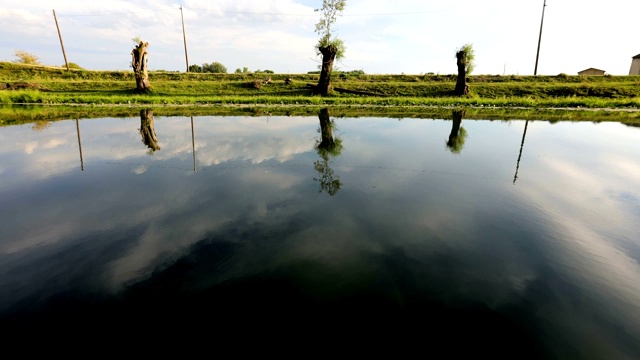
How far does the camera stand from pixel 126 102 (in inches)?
1169

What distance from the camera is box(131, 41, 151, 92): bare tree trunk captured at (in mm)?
34719

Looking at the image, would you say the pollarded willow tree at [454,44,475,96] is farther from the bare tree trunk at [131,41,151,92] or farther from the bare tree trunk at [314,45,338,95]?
the bare tree trunk at [131,41,151,92]

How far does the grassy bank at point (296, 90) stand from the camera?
31250 mm

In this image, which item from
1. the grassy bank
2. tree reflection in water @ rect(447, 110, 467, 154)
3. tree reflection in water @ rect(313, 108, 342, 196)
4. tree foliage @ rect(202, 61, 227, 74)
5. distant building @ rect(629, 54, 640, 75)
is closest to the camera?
tree reflection in water @ rect(313, 108, 342, 196)

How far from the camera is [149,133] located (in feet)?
51.1

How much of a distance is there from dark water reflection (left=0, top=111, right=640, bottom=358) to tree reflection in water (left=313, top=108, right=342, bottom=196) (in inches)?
4.1

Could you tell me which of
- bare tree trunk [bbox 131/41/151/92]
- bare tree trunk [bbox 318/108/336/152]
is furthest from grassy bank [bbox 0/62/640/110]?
bare tree trunk [bbox 318/108/336/152]

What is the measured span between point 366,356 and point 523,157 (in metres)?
11.8

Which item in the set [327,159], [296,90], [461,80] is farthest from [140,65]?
[461,80]

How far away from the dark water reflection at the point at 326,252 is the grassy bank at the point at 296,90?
2253 centimetres

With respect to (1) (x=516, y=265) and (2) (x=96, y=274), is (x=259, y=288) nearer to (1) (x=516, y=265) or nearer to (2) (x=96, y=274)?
(2) (x=96, y=274)

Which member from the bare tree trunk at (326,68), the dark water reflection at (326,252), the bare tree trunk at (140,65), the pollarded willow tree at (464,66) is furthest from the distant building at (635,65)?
the bare tree trunk at (140,65)

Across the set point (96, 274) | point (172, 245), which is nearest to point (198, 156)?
point (172, 245)

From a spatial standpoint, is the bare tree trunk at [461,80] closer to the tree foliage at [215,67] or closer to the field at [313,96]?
the field at [313,96]
